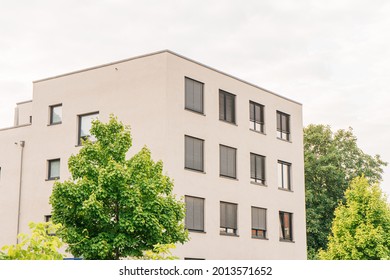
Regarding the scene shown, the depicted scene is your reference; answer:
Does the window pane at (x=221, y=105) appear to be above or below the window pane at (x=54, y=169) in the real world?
above

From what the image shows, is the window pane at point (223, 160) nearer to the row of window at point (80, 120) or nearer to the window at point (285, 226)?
the window at point (285, 226)

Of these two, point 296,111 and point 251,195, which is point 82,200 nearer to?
point 251,195

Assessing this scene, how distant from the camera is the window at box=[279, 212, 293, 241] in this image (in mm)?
40219

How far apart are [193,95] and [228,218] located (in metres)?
6.92

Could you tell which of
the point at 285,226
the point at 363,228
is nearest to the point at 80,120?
the point at 285,226

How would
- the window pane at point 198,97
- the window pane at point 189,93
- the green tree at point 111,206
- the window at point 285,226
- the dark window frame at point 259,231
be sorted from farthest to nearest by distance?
the window at point 285,226
the dark window frame at point 259,231
the window pane at point 198,97
the window pane at point 189,93
the green tree at point 111,206

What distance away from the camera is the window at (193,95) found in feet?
112

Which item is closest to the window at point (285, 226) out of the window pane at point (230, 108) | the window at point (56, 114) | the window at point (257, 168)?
the window at point (257, 168)

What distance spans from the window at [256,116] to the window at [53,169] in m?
11.3

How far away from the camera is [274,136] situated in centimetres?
4075

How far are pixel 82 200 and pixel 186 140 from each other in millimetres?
9509

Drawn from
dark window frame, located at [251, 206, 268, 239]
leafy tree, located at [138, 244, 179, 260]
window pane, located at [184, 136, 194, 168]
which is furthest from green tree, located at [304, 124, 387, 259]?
leafy tree, located at [138, 244, 179, 260]
